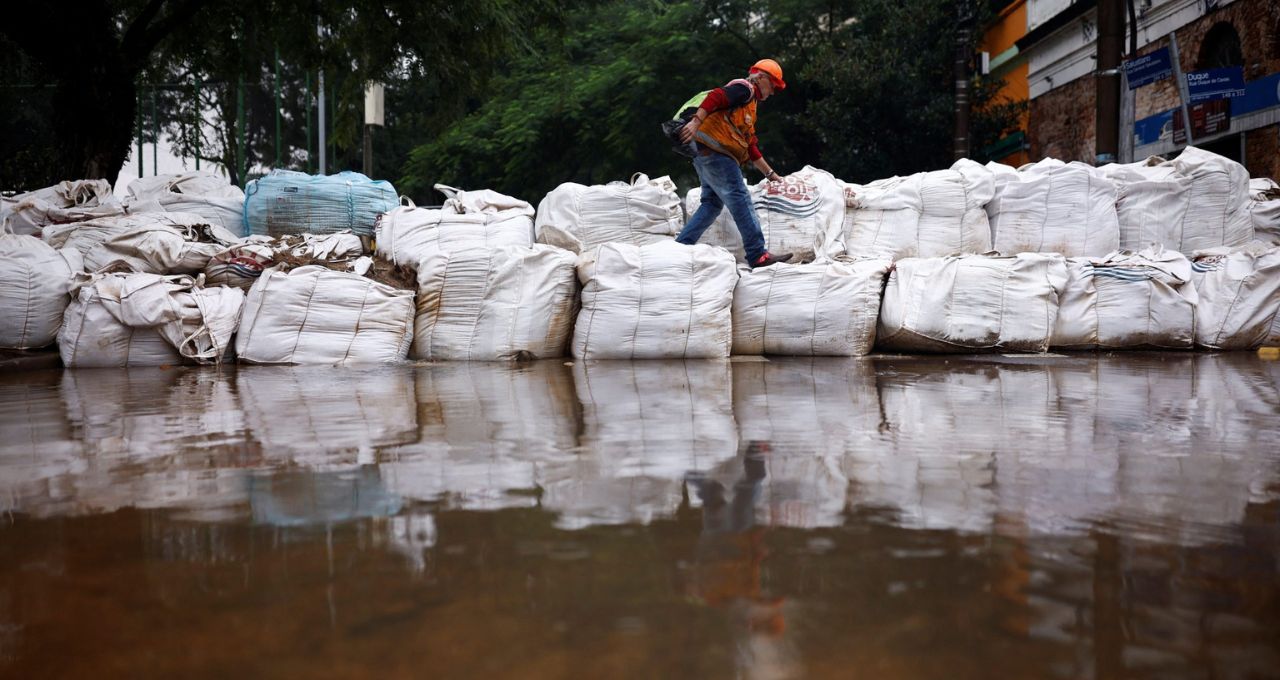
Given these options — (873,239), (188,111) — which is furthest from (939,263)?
(188,111)

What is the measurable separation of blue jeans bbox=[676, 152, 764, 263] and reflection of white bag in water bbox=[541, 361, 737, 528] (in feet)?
5.56

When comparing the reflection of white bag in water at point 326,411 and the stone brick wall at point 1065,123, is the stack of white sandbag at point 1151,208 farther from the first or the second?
the stone brick wall at point 1065,123

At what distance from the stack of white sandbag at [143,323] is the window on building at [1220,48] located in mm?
10624

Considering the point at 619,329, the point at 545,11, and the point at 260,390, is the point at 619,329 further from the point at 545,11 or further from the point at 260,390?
the point at 545,11

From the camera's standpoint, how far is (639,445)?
9.86 feet

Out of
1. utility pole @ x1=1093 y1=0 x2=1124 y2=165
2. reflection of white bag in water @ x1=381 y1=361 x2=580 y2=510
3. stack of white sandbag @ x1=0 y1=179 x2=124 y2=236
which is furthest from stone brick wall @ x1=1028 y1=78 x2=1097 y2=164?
reflection of white bag in water @ x1=381 y1=361 x2=580 y2=510

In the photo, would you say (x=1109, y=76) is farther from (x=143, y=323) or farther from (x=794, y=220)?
(x=143, y=323)

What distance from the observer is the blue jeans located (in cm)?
656

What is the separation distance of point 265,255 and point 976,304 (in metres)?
4.01

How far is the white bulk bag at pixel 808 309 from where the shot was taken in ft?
20.4

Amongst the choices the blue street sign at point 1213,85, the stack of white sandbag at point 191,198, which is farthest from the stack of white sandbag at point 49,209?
the blue street sign at point 1213,85

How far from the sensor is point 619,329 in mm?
6094

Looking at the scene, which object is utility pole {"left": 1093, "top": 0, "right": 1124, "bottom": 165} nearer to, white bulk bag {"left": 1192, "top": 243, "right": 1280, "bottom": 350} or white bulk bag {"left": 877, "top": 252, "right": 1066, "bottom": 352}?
white bulk bag {"left": 1192, "top": 243, "right": 1280, "bottom": 350}

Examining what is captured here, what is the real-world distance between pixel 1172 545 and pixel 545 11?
10690 mm
